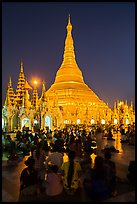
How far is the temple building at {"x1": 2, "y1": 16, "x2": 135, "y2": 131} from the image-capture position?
2461cm

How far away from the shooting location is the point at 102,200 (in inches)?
190

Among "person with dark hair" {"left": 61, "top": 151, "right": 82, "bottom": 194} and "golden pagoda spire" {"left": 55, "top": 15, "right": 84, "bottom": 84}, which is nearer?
"person with dark hair" {"left": 61, "top": 151, "right": 82, "bottom": 194}

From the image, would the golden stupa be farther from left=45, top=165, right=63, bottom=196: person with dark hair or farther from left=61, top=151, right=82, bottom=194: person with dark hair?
left=45, top=165, right=63, bottom=196: person with dark hair

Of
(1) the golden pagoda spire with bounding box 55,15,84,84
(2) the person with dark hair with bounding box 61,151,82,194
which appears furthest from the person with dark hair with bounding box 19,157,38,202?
(1) the golden pagoda spire with bounding box 55,15,84,84

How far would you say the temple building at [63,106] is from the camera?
2461cm

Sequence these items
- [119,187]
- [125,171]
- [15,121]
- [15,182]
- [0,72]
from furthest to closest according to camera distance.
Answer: [15,121]
[125,171]
[15,182]
[119,187]
[0,72]

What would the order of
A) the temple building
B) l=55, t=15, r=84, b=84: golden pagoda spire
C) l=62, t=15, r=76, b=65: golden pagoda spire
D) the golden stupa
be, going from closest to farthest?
the temple building
the golden stupa
l=55, t=15, r=84, b=84: golden pagoda spire
l=62, t=15, r=76, b=65: golden pagoda spire

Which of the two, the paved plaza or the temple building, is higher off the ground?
the temple building

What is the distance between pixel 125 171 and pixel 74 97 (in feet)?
109

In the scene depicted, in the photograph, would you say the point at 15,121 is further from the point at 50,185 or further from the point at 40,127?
the point at 50,185

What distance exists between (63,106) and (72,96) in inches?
144

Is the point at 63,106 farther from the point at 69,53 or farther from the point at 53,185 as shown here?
the point at 53,185

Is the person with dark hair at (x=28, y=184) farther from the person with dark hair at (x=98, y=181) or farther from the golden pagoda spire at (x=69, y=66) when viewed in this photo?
the golden pagoda spire at (x=69, y=66)

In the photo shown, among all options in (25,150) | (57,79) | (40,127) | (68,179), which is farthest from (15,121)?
(57,79)
